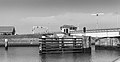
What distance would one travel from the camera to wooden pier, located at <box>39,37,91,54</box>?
289 feet

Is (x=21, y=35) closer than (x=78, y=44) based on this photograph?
No

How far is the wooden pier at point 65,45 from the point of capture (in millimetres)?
88062

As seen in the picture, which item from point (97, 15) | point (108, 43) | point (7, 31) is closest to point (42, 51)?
point (97, 15)

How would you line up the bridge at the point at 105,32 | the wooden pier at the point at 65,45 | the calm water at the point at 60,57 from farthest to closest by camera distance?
1. the bridge at the point at 105,32
2. the wooden pier at the point at 65,45
3. the calm water at the point at 60,57

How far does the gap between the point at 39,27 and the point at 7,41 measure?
26961 mm

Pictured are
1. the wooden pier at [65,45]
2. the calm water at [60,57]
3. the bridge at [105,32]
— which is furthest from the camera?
the bridge at [105,32]

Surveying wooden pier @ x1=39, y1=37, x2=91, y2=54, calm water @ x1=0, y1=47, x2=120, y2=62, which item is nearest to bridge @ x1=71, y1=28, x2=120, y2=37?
wooden pier @ x1=39, y1=37, x2=91, y2=54

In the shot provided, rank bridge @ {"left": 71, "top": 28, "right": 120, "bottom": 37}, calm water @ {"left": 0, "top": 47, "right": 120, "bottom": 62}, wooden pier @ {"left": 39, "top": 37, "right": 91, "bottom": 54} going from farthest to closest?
bridge @ {"left": 71, "top": 28, "right": 120, "bottom": 37}, wooden pier @ {"left": 39, "top": 37, "right": 91, "bottom": 54}, calm water @ {"left": 0, "top": 47, "right": 120, "bottom": 62}

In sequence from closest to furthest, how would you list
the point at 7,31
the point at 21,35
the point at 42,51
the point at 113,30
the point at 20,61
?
the point at 20,61 < the point at 42,51 < the point at 113,30 < the point at 21,35 < the point at 7,31

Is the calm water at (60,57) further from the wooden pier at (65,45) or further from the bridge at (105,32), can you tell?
the bridge at (105,32)

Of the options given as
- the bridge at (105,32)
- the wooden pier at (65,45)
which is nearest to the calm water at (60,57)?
the wooden pier at (65,45)

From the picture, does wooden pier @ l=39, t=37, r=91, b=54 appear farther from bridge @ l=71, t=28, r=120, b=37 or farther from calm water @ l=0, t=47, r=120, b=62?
bridge @ l=71, t=28, r=120, b=37

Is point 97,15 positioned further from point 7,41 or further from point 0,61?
point 0,61

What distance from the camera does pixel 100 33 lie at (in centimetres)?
10250
